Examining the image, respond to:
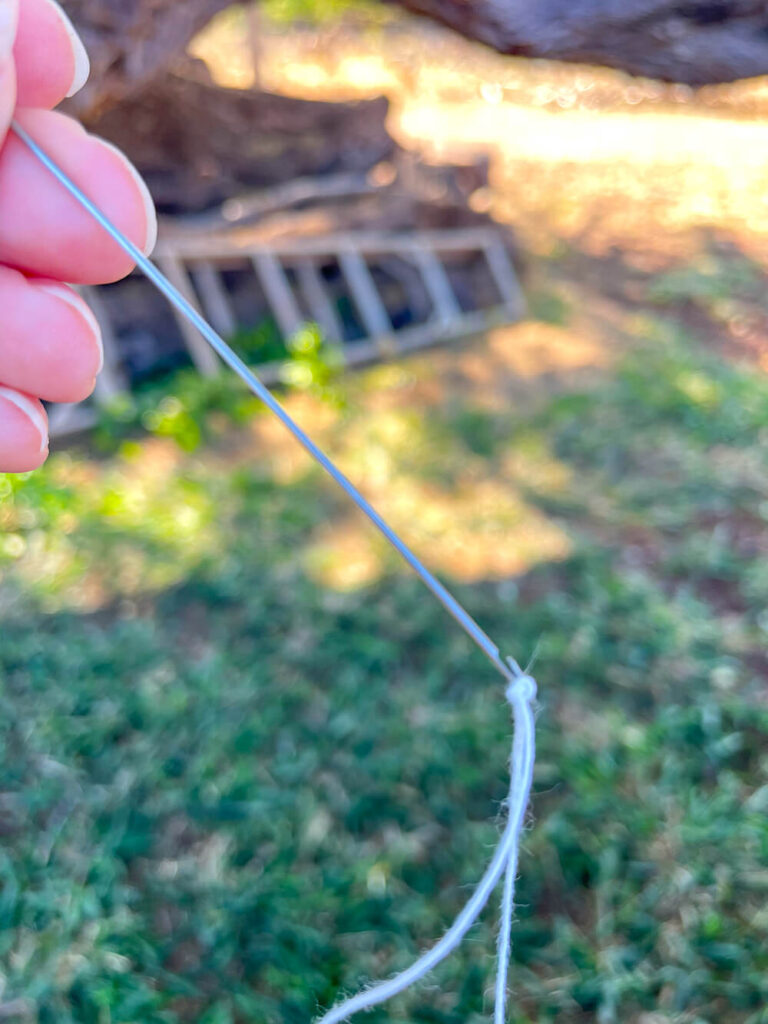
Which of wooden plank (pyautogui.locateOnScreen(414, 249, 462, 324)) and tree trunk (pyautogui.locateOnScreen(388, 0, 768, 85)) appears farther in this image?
wooden plank (pyautogui.locateOnScreen(414, 249, 462, 324))

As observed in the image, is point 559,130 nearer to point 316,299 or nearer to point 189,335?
point 316,299

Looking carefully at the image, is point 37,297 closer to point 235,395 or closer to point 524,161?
point 235,395

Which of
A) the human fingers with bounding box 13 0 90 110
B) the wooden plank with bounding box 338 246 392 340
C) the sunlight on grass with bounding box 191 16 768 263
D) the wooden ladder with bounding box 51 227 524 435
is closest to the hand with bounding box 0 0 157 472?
the human fingers with bounding box 13 0 90 110

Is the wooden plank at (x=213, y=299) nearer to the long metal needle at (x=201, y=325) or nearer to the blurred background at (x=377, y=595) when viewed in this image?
the blurred background at (x=377, y=595)

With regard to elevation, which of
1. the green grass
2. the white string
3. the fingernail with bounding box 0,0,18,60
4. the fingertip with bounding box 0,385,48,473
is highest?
the fingernail with bounding box 0,0,18,60

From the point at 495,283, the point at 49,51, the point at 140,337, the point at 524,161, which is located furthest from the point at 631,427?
the point at 524,161

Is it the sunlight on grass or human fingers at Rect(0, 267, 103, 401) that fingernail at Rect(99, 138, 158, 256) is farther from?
the sunlight on grass

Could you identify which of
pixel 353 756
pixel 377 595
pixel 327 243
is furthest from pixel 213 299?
pixel 353 756

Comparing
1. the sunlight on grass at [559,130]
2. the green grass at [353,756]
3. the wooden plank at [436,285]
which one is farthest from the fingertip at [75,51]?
the sunlight on grass at [559,130]
